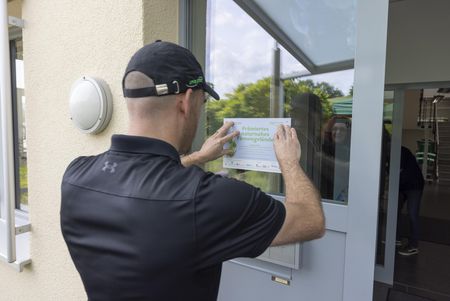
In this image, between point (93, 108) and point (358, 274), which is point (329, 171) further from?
point (93, 108)

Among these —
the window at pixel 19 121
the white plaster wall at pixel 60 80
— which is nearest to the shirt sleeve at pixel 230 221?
the white plaster wall at pixel 60 80

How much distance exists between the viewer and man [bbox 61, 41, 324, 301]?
99 cm

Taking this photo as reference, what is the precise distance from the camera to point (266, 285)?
1708mm

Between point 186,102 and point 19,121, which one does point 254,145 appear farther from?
point 19,121

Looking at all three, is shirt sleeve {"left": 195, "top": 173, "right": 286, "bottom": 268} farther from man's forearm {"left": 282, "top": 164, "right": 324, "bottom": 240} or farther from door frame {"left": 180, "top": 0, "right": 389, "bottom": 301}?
door frame {"left": 180, "top": 0, "right": 389, "bottom": 301}

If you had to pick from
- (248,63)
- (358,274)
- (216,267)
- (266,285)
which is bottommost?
(266,285)

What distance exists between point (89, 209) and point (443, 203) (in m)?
11.3

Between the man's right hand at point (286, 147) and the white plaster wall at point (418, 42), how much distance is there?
12.0 feet

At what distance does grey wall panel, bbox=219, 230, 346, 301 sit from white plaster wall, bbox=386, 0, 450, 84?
12.0ft

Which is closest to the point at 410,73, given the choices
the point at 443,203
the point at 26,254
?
the point at 26,254

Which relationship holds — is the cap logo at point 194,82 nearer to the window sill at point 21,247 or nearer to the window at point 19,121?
the window sill at point 21,247

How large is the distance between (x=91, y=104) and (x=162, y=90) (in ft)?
2.92

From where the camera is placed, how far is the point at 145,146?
1112 mm

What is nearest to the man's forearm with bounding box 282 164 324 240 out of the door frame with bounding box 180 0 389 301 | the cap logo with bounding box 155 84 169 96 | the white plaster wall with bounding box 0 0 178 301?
the door frame with bounding box 180 0 389 301
